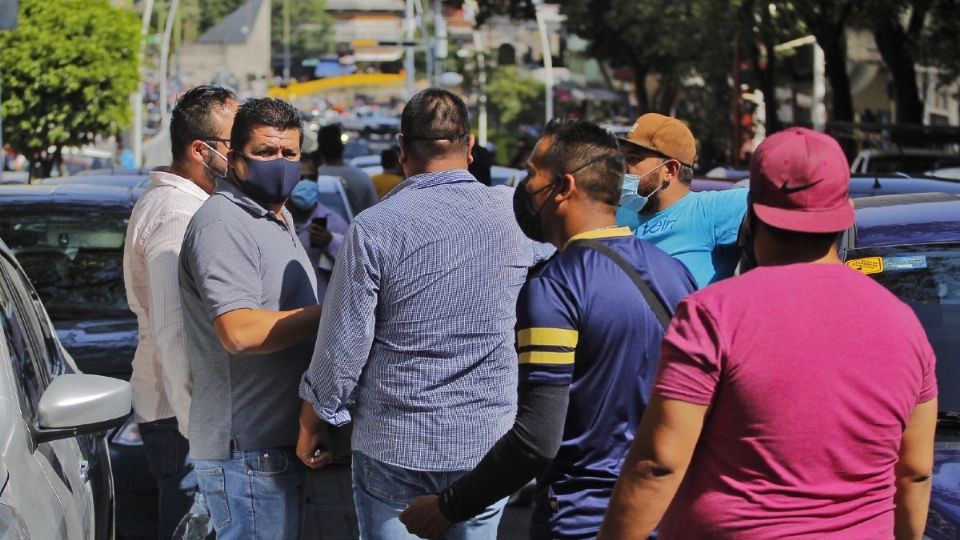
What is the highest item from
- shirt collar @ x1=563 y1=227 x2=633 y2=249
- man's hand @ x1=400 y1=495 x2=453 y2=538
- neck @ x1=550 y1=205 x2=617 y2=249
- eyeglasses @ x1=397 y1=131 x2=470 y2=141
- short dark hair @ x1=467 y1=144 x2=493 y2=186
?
eyeglasses @ x1=397 y1=131 x2=470 y2=141

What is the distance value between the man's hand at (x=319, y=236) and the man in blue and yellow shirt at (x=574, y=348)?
196 inches

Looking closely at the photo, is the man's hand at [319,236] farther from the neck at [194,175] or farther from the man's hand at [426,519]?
the man's hand at [426,519]

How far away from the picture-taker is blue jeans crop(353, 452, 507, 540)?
3930mm

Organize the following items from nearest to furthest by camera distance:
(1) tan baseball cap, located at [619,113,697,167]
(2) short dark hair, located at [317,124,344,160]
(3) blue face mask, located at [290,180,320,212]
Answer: (1) tan baseball cap, located at [619,113,697,167], (3) blue face mask, located at [290,180,320,212], (2) short dark hair, located at [317,124,344,160]

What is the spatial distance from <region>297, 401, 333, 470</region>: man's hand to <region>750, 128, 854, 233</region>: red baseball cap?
1.51 m

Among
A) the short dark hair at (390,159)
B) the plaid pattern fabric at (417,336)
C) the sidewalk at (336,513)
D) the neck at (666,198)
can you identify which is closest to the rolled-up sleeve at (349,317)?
the plaid pattern fabric at (417,336)

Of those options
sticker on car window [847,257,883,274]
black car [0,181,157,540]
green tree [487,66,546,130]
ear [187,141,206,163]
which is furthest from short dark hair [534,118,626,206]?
green tree [487,66,546,130]

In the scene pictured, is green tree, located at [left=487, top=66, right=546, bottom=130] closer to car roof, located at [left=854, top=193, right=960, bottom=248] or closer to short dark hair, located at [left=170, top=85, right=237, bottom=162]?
car roof, located at [left=854, top=193, right=960, bottom=248]

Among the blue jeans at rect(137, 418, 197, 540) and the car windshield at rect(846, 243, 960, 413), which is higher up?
the car windshield at rect(846, 243, 960, 413)

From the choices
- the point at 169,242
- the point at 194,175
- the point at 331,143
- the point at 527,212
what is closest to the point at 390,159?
the point at 331,143

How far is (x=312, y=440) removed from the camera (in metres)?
4.09

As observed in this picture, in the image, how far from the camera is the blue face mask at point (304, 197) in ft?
28.8

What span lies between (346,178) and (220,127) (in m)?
6.60

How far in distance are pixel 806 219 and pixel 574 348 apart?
67 centimetres
